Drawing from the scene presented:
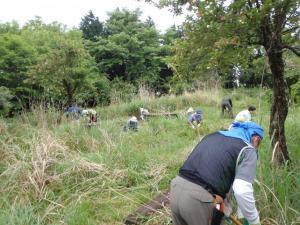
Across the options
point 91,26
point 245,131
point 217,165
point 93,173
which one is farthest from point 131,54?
point 217,165

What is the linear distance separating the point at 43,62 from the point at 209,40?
12212 mm

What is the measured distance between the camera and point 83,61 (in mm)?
16250

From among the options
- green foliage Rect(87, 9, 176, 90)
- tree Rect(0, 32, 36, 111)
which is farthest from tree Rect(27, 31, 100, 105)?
green foliage Rect(87, 9, 176, 90)

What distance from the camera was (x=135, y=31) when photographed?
28484 mm

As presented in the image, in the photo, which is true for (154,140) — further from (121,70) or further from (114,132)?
(121,70)

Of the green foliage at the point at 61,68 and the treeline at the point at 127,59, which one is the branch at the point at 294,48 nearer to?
the treeline at the point at 127,59

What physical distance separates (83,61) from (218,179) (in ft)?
45.6

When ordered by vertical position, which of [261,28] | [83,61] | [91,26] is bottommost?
[83,61]

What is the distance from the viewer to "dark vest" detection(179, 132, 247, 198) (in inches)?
115

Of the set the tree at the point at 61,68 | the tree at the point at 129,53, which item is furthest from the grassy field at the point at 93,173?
the tree at the point at 129,53

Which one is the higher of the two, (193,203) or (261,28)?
(261,28)

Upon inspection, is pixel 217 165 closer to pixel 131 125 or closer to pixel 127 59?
pixel 131 125

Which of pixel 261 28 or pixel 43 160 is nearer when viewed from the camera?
pixel 261 28

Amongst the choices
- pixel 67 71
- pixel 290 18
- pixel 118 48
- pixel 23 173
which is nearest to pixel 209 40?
pixel 290 18
